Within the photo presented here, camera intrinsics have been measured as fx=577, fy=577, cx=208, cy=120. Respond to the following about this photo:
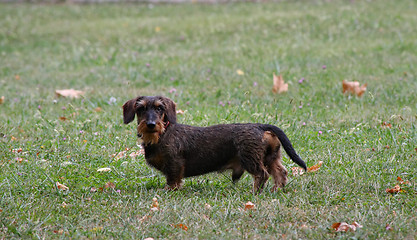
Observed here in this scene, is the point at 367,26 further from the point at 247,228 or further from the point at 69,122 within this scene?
the point at 247,228

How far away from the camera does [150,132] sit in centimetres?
516

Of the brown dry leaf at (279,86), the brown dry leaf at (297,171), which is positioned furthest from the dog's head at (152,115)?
the brown dry leaf at (279,86)

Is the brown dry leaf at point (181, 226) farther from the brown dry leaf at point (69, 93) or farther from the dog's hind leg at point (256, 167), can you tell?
the brown dry leaf at point (69, 93)

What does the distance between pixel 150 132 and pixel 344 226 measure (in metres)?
1.90

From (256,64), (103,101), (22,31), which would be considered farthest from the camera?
(22,31)

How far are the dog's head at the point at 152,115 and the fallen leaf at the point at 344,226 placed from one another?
5.85 ft

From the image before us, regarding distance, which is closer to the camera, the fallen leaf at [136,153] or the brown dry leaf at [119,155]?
the brown dry leaf at [119,155]

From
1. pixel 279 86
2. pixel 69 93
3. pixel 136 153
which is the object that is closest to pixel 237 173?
pixel 136 153

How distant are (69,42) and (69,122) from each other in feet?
22.8

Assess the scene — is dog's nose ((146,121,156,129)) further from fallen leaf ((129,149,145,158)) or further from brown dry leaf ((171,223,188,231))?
fallen leaf ((129,149,145,158))

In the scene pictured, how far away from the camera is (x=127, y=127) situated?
7230mm

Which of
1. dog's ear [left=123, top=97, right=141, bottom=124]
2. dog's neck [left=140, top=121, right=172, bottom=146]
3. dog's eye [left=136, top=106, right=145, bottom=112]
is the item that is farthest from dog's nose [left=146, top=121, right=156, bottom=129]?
dog's ear [left=123, top=97, right=141, bottom=124]

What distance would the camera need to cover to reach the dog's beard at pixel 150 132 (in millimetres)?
5125

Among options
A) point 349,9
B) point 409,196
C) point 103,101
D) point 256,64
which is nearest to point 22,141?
point 103,101
